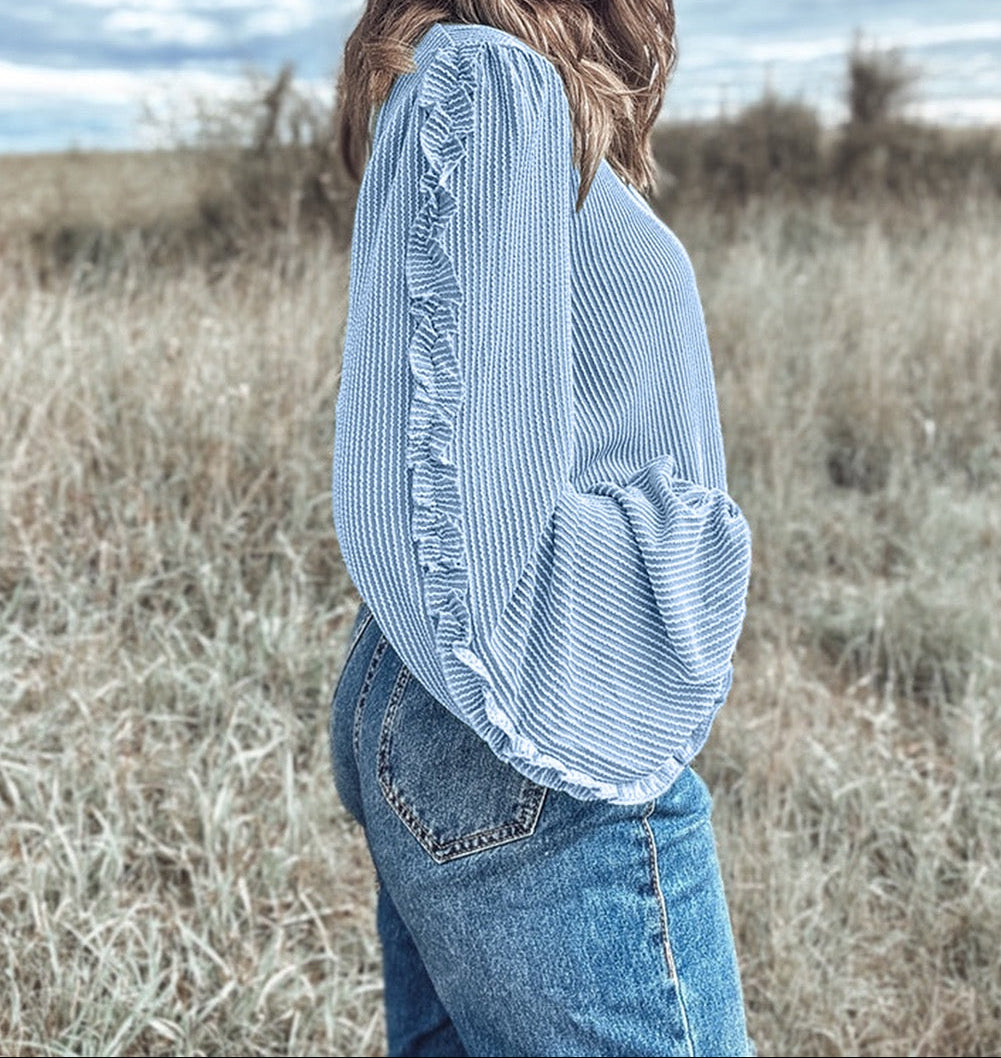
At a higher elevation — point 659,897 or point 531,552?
point 531,552

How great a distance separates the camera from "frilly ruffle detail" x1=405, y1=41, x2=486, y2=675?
2.79 ft

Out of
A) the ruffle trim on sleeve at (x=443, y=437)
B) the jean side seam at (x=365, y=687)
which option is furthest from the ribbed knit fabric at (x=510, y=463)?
the jean side seam at (x=365, y=687)

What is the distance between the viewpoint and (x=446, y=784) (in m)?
0.92

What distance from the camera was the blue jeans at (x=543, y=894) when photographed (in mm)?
906

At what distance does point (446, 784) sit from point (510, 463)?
250mm

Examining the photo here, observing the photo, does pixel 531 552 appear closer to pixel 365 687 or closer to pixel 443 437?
pixel 443 437

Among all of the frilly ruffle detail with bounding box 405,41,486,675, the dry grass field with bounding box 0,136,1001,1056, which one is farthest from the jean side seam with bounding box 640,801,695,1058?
the dry grass field with bounding box 0,136,1001,1056

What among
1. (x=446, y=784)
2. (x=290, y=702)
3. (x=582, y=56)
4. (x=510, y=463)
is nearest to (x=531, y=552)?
(x=510, y=463)

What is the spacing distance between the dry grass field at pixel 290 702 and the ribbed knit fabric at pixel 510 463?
4.36 feet

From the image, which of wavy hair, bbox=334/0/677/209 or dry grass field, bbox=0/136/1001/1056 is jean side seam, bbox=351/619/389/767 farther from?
dry grass field, bbox=0/136/1001/1056

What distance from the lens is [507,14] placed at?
3.13ft

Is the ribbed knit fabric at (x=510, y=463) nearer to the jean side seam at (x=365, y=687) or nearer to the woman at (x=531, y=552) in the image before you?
the woman at (x=531, y=552)

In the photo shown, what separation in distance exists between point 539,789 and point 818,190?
11.5 metres

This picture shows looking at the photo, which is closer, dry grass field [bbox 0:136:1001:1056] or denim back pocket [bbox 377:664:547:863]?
denim back pocket [bbox 377:664:547:863]
